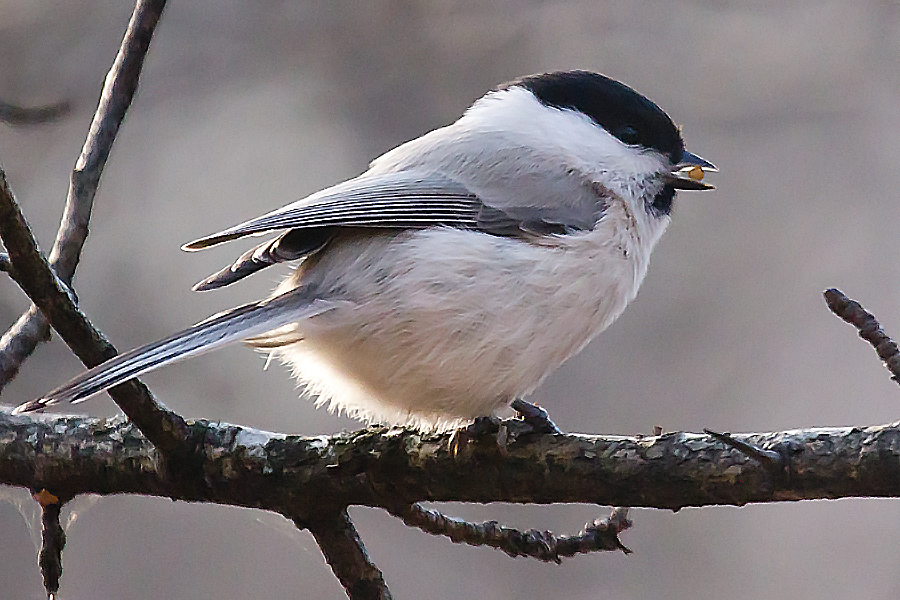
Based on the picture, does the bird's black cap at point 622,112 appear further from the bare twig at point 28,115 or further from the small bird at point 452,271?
the bare twig at point 28,115

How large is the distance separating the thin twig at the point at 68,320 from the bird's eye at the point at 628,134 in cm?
74

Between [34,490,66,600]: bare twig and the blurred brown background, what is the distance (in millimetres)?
1321

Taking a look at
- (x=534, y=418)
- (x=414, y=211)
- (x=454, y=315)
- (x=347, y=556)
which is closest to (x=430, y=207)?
(x=414, y=211)

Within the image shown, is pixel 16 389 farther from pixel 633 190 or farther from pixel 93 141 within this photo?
pixel 633 190

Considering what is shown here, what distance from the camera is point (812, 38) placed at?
8.68 feet

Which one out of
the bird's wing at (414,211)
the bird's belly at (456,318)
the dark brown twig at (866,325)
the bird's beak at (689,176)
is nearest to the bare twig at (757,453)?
the dark brown twig at (866,325)

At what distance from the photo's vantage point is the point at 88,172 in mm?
1216

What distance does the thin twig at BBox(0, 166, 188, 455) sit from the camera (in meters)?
0.78

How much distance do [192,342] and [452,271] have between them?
1.03 feet

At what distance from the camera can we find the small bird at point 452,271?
1094 millimetres

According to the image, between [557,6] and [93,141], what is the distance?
182cm

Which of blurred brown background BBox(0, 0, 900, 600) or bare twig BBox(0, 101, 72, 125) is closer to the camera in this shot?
bare twig BBox(0, 101, 72, 125)

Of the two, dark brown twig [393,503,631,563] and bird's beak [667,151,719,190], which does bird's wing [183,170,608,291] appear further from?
dark brown twig [393,503,631,563]

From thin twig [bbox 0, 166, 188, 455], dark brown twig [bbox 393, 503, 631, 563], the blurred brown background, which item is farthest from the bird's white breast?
the blurred brown background
